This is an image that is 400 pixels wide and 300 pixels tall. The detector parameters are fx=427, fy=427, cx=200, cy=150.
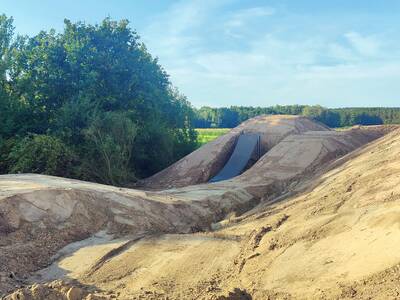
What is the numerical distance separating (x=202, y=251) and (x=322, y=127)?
19.3 meters

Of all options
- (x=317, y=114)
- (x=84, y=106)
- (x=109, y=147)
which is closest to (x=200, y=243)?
(x=109, y=147)

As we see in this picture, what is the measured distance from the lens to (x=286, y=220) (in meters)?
7.58

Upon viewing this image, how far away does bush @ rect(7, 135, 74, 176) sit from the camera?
53.8 feet

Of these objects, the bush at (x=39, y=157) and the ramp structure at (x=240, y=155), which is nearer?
the bush at (x=39, y=157)

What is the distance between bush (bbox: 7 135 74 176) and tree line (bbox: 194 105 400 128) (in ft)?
106

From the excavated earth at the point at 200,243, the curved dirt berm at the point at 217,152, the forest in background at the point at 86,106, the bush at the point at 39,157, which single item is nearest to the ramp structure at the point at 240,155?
the curved dirt berm at the point at 217,152

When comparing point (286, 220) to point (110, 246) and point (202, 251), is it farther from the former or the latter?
point (110, 246)

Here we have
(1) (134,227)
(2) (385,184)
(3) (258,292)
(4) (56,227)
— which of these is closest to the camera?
(3) (258,292)

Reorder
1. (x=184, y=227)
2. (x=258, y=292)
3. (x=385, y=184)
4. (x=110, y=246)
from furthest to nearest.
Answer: (x=184, y=227) < (x=110, y=246) < (x=385, y=184) < (x=258, y=292)

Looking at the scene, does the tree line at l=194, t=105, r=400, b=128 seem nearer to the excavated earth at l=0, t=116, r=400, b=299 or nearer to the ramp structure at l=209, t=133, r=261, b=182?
the ramp structure at l=209, t=133, r=261, b=182

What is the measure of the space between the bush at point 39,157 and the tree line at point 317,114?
32307 millimetres

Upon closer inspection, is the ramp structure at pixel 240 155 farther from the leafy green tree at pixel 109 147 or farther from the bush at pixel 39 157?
the bush at pixel 39 157

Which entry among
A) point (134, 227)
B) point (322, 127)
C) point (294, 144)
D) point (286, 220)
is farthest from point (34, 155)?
point (322, 127)

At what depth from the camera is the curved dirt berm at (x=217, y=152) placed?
18.5 meters
